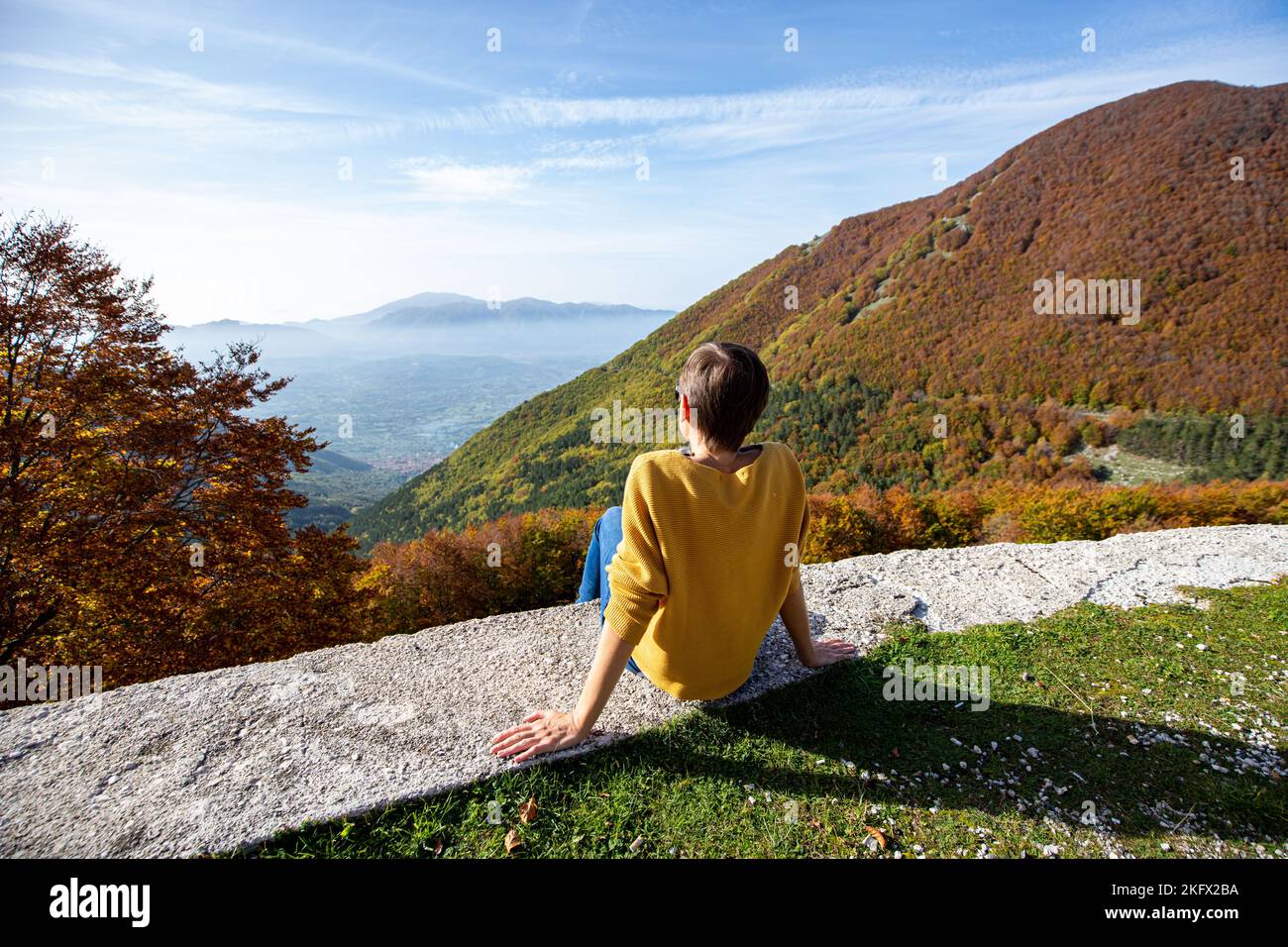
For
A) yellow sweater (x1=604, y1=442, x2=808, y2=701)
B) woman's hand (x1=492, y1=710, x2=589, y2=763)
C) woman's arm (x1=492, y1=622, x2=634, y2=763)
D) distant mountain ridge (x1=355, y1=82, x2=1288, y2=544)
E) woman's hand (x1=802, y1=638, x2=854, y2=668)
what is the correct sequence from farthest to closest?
distant mountain ridge (x1=355, y1=82, x2=1288, y2=544)
woman's hand (x1=802, y1=638, x2=854, y2=668)
woman's hand (x1=492, y1=710, x2=589, y2=763)
woman's arm (x1=492, y1=622, x2=634, y2=763)
yellow sweater (x1=604, y1=442, x2=808, y2=701)

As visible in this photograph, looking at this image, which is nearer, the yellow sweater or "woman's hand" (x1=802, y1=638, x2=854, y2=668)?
the yellow sweater

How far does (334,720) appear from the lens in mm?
3211

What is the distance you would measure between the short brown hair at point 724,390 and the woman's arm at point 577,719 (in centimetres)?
97

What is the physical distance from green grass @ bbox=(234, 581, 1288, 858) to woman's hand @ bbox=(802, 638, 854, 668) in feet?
0.37

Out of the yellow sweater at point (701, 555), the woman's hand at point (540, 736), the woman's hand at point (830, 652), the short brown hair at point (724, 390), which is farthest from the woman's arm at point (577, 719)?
the woman's hand at point (830, 652)

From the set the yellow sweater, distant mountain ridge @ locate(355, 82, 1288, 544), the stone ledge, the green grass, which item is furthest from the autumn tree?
distant mountain ridge @ locate(355, 82, 1288, 544)

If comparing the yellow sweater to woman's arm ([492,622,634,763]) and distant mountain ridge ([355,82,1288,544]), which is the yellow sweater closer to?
woman's arm ([492,622,634,763])

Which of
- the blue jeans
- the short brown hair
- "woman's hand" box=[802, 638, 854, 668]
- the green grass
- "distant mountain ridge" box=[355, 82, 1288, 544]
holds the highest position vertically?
"distant mountain ridge" box=[355, 82, 1288, 544]

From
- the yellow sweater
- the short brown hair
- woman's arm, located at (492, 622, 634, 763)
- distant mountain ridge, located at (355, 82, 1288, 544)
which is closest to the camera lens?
the short brown hair

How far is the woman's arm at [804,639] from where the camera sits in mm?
3064

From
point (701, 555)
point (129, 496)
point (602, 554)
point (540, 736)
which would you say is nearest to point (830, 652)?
point (602, 554)

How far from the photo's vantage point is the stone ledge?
2516 millimetres

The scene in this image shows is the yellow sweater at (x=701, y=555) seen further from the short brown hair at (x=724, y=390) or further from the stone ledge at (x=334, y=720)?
the stone ledge at (x=334, y=720)

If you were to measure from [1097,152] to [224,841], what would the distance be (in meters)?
122
